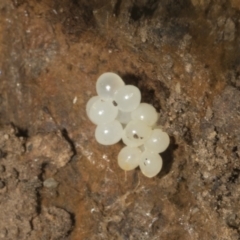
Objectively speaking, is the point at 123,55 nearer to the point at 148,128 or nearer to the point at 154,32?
the point at 154,32

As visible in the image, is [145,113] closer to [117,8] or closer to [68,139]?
[68,139]

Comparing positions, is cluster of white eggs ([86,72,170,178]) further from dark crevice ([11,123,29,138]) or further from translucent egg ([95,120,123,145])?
dark crevice ([11,123,29,138])

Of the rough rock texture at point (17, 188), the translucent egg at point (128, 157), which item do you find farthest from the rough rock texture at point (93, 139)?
the translucent egg at point (128, 157)

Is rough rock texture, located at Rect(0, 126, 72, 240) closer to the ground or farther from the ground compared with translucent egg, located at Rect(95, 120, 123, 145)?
closer to the ground

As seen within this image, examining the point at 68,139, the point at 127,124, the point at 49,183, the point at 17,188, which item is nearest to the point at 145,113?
the point at 127,124

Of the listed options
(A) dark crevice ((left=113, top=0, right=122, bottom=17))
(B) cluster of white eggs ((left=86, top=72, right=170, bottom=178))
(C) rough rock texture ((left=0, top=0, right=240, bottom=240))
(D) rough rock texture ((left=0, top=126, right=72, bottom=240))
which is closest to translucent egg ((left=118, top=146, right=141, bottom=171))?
(B) cluster of white eggs ((left=86, top=72, right=170, bottom=178))

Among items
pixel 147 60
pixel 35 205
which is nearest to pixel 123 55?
pixel 147 60
